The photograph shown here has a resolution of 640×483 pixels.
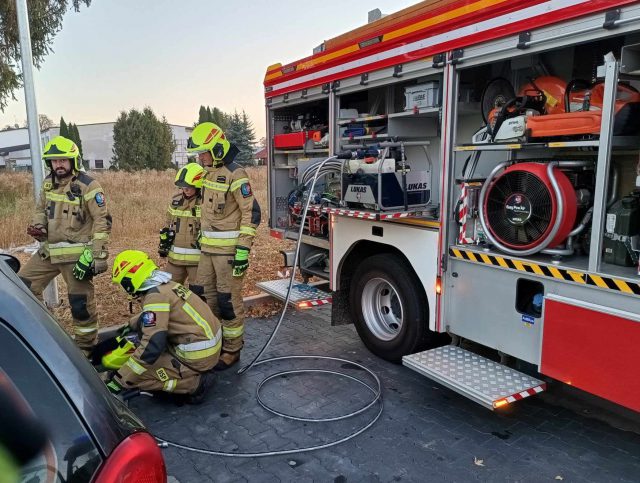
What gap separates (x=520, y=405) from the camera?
3.78m

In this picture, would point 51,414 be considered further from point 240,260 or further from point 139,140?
point 139,140

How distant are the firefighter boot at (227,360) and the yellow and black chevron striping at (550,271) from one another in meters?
2.11

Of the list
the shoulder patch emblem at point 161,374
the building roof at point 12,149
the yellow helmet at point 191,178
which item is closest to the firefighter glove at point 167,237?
the yellow helmet at point 191,178

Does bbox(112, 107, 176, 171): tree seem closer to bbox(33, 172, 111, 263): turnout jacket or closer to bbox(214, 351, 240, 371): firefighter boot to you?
bbox(33, 172, 111, 263): turnout jacket

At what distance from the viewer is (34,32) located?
1101 centimetres

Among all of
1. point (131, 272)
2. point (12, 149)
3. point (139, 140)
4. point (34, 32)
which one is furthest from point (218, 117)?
point (131, 272)

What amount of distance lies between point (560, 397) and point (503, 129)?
6.82 ft

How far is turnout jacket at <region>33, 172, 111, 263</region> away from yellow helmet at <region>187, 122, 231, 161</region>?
0.97 metres

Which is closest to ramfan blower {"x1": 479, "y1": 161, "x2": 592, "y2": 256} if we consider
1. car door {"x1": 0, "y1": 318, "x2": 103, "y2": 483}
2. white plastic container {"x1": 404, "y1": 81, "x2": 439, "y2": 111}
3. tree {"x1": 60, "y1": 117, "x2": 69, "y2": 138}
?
white plastic container {"x1": 404, "y1": 81, "x2": 439, "y2": 111}

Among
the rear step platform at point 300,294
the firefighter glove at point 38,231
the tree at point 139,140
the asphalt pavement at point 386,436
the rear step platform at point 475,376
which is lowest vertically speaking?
the asphalt pavement at point 386,436

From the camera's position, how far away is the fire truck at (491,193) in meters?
2.84

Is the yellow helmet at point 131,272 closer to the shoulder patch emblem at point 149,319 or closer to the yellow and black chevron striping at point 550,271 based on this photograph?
the shoulder patch emblem at point 149,319

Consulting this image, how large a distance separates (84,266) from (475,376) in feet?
10.7

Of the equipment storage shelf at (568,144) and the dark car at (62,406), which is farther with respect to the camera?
the equipment storage shelf at (568,144)
